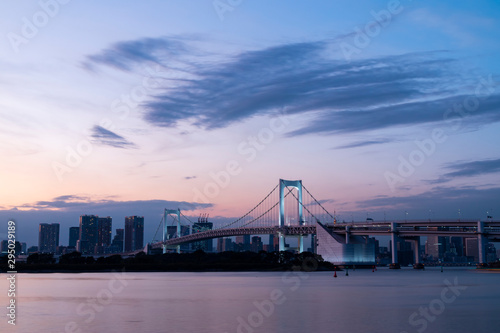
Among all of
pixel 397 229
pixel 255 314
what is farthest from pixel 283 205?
pixel 255 314

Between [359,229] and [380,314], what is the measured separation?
8311cm

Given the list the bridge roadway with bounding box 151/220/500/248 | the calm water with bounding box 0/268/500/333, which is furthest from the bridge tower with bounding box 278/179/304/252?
the calm water with bounding box 0/268/500/333

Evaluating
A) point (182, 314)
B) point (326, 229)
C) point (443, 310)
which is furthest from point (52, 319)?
point (326, 229)

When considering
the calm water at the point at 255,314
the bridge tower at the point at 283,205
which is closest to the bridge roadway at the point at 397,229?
the bridge tower at the point at 283,205

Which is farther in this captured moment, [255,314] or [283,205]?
[283,205]

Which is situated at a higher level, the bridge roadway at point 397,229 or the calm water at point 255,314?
the bridge roadway at point 397,229

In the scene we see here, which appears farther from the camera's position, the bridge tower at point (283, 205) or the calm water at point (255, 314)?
the bridge tower at point (283, 205)

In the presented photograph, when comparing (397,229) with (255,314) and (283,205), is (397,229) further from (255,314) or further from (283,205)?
(255,314)

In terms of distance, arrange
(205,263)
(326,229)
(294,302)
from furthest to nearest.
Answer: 1. (205,263)
2. (326,229)
3. (294,302)

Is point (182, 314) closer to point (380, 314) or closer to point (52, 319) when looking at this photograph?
point (52, 319)

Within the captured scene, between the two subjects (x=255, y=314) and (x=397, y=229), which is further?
(x=397, y=229)

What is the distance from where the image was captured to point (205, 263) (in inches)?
4419

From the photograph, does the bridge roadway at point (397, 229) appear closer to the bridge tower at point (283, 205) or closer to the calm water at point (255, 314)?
the bridge tower at point (283, 205)

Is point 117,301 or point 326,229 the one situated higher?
point 326,229
